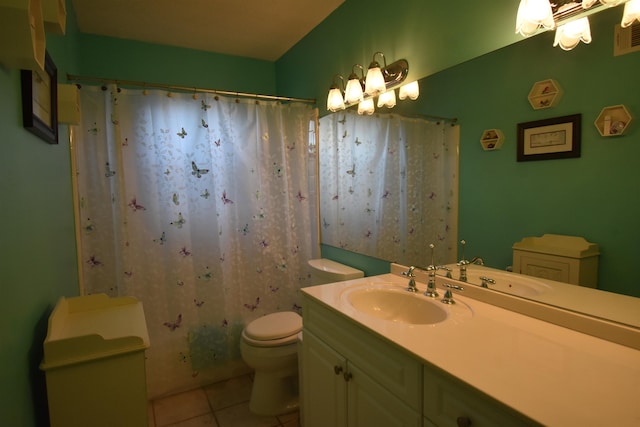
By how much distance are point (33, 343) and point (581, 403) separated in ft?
4.69

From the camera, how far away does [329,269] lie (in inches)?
89.2

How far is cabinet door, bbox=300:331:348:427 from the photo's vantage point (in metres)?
1.31

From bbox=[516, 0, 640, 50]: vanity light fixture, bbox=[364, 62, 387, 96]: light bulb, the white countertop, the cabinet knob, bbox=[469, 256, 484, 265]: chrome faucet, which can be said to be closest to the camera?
the white countertop

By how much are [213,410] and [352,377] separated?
1280 mm

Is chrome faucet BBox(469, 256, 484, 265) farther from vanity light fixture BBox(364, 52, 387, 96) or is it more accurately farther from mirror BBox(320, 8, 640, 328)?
vanity light fixture BBox(364, 52, 387, 96)

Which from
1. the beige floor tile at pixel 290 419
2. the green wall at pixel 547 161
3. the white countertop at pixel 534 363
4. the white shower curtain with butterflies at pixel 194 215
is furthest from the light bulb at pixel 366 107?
the beige floor tile at pixel 290 419

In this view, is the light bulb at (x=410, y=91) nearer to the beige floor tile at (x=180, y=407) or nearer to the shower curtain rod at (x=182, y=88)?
the shower curtain rod at (x=182, y=88)

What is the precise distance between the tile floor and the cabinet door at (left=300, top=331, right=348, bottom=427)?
0.50 m

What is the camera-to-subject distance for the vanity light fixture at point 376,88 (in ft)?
5.76

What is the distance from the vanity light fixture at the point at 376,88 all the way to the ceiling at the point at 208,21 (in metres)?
0.61

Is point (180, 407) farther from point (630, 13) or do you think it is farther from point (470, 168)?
point (630, 13)

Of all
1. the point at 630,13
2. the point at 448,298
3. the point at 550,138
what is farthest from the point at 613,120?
the point at 448,298

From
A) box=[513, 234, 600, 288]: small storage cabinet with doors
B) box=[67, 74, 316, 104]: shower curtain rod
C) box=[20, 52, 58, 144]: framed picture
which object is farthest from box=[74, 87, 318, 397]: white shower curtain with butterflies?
box=[513, 234, 600, 288]: small storage cabinet with doors

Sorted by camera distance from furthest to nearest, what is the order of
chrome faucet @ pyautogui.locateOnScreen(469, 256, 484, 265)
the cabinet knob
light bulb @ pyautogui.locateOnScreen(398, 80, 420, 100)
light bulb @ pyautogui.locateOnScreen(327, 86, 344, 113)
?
light bulb @ pyautogui.locateOnScreen(327, 86, 344, 113)
light bulb @ pyautogui.locateOnScreen(398, 80, 420, 100)
chrome faucet @ pyautogui.locateOnScreen(469, 256, 484, 265)
the cabinet knob
